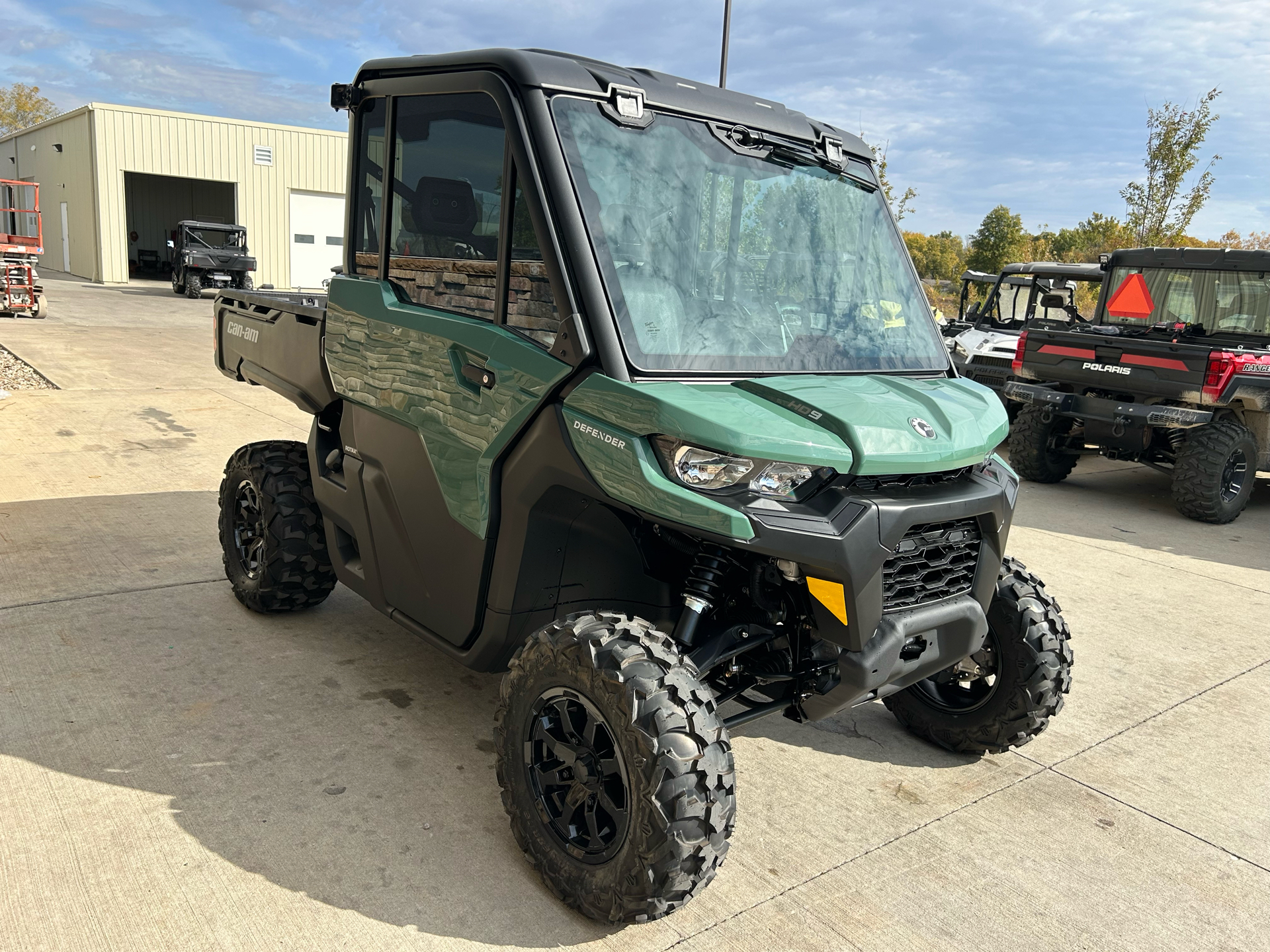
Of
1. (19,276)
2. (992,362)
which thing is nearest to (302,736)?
(992,362)

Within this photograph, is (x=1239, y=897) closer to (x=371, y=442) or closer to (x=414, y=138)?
(x=371, y=442)

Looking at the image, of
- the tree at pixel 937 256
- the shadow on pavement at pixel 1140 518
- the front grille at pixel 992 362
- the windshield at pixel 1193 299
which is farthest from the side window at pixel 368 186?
the tree at pixel 937 256

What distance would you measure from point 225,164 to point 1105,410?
30.6m

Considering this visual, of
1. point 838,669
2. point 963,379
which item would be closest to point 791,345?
point 963,379

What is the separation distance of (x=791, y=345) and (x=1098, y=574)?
4.20 m

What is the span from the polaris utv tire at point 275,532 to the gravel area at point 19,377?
6.52 m

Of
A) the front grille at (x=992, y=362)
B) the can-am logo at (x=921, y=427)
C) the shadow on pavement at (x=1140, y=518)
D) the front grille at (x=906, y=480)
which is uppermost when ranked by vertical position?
the can-am logo at (x=921, y=427)

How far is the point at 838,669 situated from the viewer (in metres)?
2.68

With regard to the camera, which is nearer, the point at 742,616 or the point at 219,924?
the point at 219,924

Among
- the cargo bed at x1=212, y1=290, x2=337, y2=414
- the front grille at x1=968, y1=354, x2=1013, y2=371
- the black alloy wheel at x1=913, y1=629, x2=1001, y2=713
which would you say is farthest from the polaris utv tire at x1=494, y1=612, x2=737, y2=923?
the front grille at x1=968, y1=354, x2=1013, y2=371

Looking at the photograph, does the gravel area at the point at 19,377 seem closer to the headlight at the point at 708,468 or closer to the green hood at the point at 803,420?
the green hood at the point at 803,420

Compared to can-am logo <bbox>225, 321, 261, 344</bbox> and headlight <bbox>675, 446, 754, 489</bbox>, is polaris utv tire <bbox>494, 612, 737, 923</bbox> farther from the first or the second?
can-am logo <bbox>225, 321, 261, 344</bbox>

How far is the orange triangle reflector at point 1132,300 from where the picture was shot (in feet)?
31.4

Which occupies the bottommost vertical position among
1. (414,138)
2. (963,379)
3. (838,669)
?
(838,669)
